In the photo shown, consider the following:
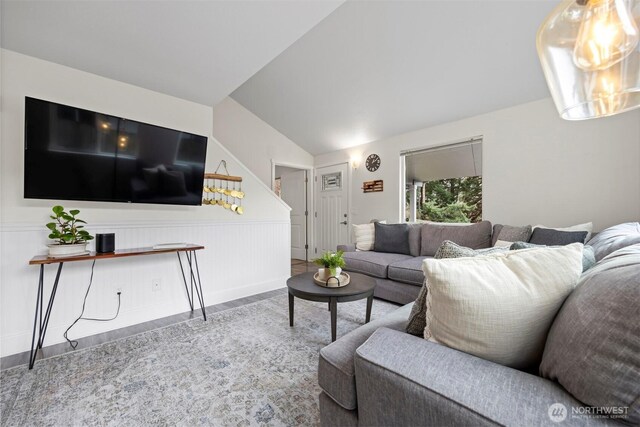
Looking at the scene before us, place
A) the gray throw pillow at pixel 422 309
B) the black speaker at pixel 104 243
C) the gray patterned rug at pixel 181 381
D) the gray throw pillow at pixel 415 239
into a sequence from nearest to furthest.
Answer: the gray throw pillow at pixel 422 309 → the gray patterned rug at pixel 181 381 → the black speaker at pixel 104 243 → the gray throw pillow at pixel 415 239

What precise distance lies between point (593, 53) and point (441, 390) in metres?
1.35

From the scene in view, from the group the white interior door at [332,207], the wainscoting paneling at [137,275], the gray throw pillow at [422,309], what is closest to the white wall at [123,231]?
the wainscoting paneling at [137,275]

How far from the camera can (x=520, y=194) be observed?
10.2 feet

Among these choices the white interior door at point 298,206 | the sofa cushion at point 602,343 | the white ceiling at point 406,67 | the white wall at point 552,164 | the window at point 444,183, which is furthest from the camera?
the white interior door at point 298,206

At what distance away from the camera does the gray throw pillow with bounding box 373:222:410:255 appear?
3359 millimetres

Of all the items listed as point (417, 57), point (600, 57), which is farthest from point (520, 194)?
point (600, 57)

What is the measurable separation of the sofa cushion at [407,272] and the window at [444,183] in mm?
1633

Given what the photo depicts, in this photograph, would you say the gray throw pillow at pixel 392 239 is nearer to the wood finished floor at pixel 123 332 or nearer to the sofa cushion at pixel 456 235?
the sofa cushion at pixel 456 235

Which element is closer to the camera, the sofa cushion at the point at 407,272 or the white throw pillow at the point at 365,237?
the sofa cushion at the point at 407,272

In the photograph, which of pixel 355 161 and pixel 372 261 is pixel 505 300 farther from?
pixel 355 161

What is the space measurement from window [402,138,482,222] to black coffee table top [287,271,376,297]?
2435 millimetres

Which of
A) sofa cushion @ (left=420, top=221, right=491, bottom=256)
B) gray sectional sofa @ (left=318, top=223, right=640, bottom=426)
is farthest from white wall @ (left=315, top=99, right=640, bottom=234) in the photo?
gray sectional sofa @ (left=318, top=223, right=640, bottom=426)

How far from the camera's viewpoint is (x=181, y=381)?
1.54 m

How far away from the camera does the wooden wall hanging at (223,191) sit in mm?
2902
